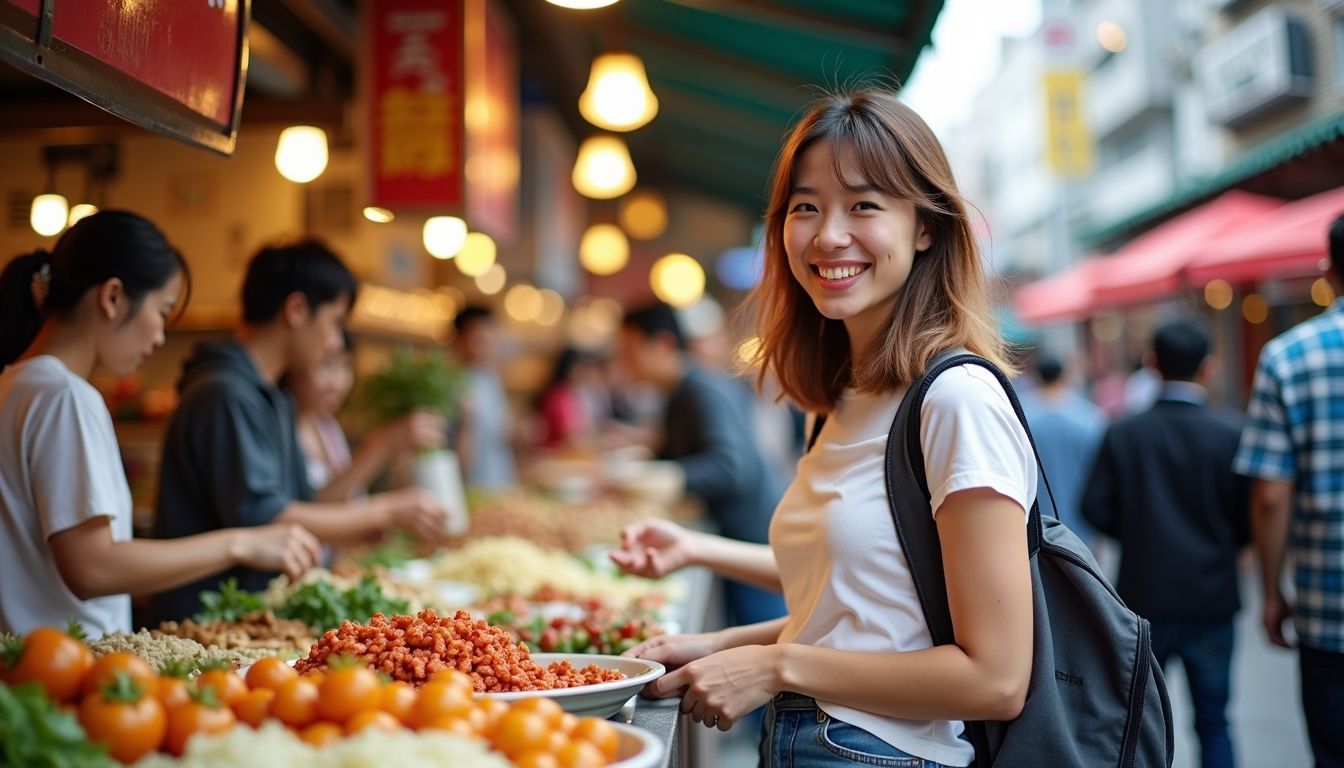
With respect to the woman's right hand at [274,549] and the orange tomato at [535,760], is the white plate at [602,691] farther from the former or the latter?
the woman's right hand at [274,549]

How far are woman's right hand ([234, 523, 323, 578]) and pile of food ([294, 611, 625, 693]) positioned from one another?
0.80 metres

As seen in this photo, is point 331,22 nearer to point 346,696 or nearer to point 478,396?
point 478,396

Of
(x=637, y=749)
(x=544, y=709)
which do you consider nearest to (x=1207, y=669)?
(x=637, y=749)

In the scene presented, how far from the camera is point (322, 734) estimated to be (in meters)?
1.50

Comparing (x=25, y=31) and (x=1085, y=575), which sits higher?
(x=25, y=31)

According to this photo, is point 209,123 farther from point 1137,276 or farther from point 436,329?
point 1137,276

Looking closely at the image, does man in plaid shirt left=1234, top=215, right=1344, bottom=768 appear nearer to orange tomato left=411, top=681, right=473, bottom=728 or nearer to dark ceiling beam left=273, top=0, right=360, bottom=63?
orange tomato left=411, top=681, right=473, bottom=728

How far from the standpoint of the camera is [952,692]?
1867 mm

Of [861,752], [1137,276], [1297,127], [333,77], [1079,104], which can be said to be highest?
[1079,104]

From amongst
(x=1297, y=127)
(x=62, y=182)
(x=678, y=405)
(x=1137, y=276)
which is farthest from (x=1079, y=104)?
(x=62, y=182)

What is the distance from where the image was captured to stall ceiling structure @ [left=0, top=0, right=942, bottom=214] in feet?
17.8

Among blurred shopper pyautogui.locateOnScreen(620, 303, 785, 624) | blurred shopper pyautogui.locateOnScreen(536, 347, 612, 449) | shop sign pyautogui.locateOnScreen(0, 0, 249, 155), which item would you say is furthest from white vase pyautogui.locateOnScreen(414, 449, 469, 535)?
blurred shopper pyautogui.locateOnScreen(536, 347, 612, 449)

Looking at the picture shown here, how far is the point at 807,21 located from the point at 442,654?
5946mm

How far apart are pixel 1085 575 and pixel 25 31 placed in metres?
2.22
